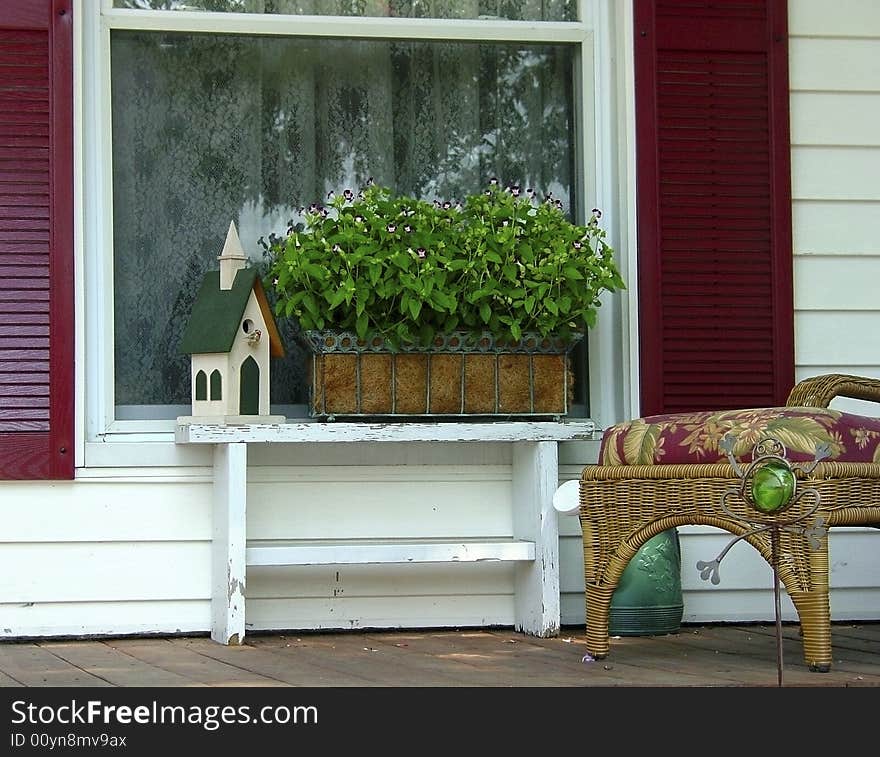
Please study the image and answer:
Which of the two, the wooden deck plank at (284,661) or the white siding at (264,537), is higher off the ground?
the white siding at (264,537)

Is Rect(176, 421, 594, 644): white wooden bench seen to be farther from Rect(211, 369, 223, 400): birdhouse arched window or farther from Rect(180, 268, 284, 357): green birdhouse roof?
Rect(180, 268, 284, 357): green birdhouse roof

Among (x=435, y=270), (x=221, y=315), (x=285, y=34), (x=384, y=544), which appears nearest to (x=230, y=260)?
(x=221, y=315)

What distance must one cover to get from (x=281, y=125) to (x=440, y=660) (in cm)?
154

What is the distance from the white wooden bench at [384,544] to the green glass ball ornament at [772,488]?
1.29 metres

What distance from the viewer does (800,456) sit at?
2799 mm

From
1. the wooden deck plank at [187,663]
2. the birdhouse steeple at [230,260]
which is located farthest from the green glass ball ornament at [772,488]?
the birdhouse steeple at [230,260]

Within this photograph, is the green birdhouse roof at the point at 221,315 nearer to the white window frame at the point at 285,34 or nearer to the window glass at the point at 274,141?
the window glass at the point at 274,141

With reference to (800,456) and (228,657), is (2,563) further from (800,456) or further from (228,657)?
(800,456)

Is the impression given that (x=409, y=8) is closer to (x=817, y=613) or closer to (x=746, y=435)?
(x=746, y=435)

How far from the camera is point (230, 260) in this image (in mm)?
3666

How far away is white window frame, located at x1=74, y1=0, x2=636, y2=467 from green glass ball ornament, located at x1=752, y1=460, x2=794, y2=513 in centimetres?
153

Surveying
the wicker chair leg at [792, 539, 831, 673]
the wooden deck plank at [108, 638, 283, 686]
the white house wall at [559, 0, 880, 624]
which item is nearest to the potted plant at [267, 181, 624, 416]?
the white house wall at [559, 0, 880, 624]

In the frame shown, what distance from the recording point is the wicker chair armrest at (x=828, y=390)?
329 cm

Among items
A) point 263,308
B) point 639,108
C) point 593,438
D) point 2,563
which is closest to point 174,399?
point 263,308
